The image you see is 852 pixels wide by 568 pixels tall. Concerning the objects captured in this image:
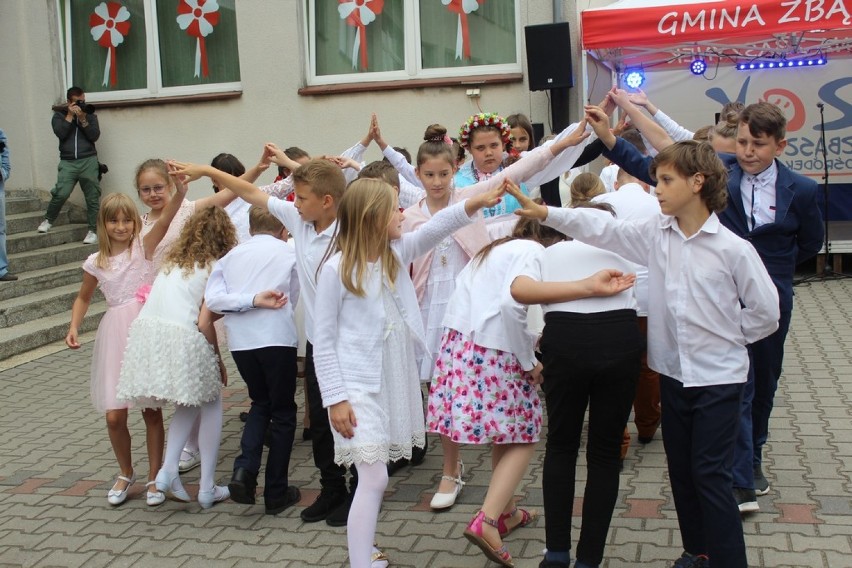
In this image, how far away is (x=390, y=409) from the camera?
3783 mm

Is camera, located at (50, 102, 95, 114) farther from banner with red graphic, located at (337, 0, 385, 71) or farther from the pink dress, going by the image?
the pink dress

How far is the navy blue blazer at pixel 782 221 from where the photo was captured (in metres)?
4.20

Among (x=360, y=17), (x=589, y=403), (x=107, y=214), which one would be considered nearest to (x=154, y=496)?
(x=107, y=214)

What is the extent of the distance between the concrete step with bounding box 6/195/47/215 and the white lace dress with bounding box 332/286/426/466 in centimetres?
923

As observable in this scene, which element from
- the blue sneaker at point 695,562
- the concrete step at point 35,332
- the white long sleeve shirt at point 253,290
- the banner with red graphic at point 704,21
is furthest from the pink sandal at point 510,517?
the banner with red graphic at point 704,21

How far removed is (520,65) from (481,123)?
19.8ft

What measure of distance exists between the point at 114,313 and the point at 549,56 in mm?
6181

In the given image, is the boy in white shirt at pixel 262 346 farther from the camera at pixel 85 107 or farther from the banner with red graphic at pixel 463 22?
the camera at pixel 85 107

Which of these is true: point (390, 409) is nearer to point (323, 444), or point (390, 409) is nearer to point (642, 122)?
point (323, 444)

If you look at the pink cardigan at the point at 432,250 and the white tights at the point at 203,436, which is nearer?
the white tights at the point at 203,436

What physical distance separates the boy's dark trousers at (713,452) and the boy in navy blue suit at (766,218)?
69 centimetres

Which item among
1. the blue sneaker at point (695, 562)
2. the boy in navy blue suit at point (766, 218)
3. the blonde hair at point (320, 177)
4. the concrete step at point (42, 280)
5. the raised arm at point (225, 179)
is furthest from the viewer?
the concrete step at point (42, 280)

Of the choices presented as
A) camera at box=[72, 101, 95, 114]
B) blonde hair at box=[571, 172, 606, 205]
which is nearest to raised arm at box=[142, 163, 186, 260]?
blonde hair at box=[571, 172, 606, 205]

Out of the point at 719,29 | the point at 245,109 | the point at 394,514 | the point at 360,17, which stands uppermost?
the point at 360,17
